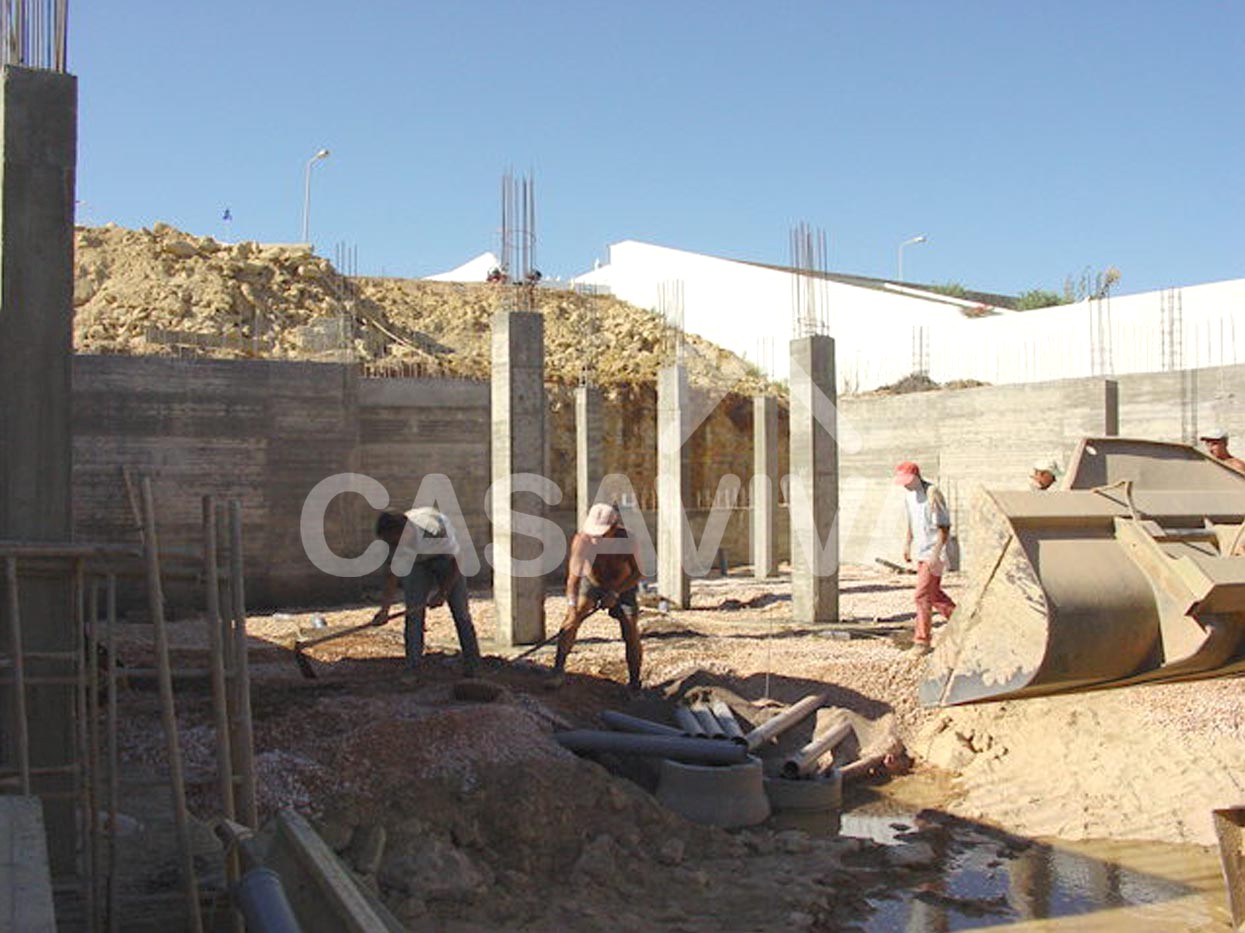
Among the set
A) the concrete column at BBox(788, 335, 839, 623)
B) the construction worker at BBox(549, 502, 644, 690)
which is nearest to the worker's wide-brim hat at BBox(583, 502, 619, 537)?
the construction worker at BBox(549, 502, 644, 690)

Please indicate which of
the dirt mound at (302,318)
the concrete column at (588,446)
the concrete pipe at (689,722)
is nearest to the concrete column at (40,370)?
the concrete pipe at (689,722)

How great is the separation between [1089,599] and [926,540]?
5387 millimetres

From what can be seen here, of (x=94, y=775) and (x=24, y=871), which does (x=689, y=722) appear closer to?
(x=94, y=775)

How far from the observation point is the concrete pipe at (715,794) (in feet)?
22.2

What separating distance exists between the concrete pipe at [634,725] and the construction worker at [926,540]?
2.93 meters

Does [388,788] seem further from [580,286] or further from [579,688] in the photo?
[580,286]

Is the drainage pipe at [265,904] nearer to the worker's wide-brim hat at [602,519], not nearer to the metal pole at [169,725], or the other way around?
the metal pole at [169,725]

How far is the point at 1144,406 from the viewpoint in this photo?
613 inches

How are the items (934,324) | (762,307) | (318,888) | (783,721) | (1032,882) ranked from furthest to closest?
(762,307) → (934,324) → (783,721) → (1032,882) → (318,888)

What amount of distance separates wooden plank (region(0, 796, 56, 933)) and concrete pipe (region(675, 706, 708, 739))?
14.7 ft

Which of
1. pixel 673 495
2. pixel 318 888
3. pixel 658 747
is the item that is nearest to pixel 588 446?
pixel 673 495

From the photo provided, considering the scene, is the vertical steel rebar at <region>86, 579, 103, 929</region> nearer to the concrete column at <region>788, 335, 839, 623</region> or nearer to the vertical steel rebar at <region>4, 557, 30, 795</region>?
the vertical steel rebar at <region>4, 557, 30, 795</region>

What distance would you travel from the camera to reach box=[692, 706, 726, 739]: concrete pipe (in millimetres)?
7492

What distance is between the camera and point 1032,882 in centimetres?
595
